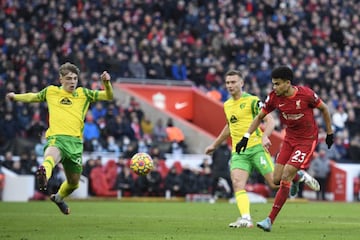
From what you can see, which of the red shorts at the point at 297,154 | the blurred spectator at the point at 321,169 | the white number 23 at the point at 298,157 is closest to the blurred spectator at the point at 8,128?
the blurred spectator at the point at 321,169

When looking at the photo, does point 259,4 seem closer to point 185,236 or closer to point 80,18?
point 80,18

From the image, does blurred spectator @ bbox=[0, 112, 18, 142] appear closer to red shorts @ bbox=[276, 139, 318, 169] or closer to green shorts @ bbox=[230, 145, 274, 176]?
green shorts @ bbox=[230, 145, 274, 176]

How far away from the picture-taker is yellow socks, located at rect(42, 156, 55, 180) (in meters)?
14.9

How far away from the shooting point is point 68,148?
16.0 m

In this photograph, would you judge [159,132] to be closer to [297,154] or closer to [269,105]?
[269,105]

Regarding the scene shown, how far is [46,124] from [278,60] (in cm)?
1367

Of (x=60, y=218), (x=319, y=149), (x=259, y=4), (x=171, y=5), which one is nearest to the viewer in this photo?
(x=60, y=218)

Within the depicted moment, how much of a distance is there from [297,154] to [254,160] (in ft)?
6.12

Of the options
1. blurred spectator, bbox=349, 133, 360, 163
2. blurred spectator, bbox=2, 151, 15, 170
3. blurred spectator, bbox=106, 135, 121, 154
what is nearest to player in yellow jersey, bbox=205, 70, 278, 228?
blurred spectator, bbox=2, 151, 15, 170

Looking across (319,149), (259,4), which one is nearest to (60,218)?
(319,149)

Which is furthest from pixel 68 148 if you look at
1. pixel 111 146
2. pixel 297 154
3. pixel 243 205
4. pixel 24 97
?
pixel 111 146

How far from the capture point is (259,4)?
43.9m

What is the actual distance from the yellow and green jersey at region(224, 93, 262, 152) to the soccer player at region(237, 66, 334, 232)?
154cm

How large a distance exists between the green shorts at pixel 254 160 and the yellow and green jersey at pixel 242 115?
13cm
